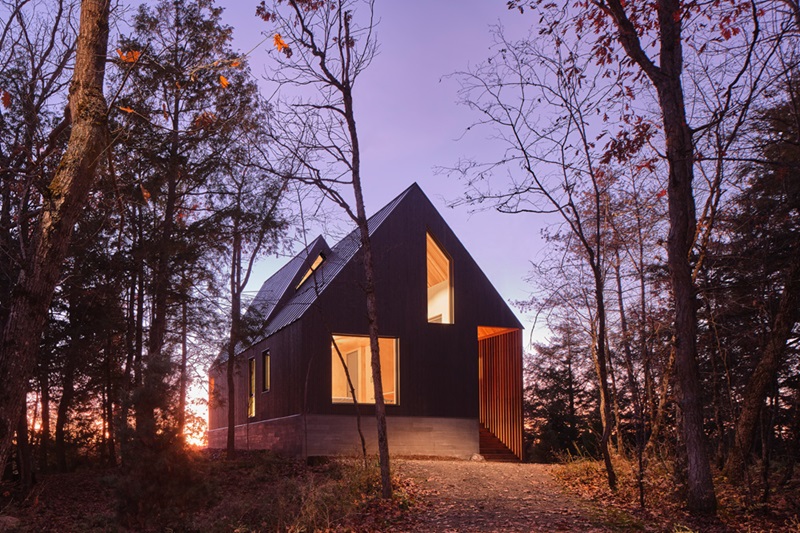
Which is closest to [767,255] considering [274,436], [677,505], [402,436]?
[677,505]

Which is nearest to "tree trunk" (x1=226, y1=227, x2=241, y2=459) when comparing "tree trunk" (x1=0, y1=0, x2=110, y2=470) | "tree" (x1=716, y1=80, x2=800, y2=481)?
"tree trunk" (x1=0, y1=0, x2=110, y2=470)

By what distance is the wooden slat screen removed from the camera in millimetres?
17953

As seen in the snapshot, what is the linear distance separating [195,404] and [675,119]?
43.1ft

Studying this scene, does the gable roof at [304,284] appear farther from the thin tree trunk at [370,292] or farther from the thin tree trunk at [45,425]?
the thin tree trunk at [45,425]

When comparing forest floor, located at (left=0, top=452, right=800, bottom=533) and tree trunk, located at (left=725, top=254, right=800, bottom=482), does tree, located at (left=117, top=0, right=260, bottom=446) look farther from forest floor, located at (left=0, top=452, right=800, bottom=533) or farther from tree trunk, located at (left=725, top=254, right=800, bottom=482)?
tree trunk, located at (left=725, top=254, right=800, bottom=482)

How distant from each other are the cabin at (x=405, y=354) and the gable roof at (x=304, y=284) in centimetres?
8

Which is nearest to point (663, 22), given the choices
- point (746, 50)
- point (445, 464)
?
point (746, 50)

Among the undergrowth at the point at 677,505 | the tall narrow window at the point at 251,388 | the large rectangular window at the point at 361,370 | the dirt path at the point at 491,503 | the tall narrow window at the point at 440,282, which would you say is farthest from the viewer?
the tall narrow window at the point at 251,388

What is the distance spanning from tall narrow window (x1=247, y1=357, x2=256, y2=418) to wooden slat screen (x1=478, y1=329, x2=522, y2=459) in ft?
22.4

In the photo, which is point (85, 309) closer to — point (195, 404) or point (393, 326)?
point (195, 404)

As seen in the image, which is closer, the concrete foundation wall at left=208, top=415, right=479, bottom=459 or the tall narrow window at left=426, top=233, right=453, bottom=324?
the concrete foundation wall at left=208, top=415, right=479, bottom=459

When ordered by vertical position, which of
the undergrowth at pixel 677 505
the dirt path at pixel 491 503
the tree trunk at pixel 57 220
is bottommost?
the dirt path at pixel 491 503

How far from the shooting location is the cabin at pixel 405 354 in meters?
16.5

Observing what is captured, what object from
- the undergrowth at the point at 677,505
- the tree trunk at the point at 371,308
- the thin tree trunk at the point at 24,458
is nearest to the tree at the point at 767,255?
the undergrowth at the point at 677,505
